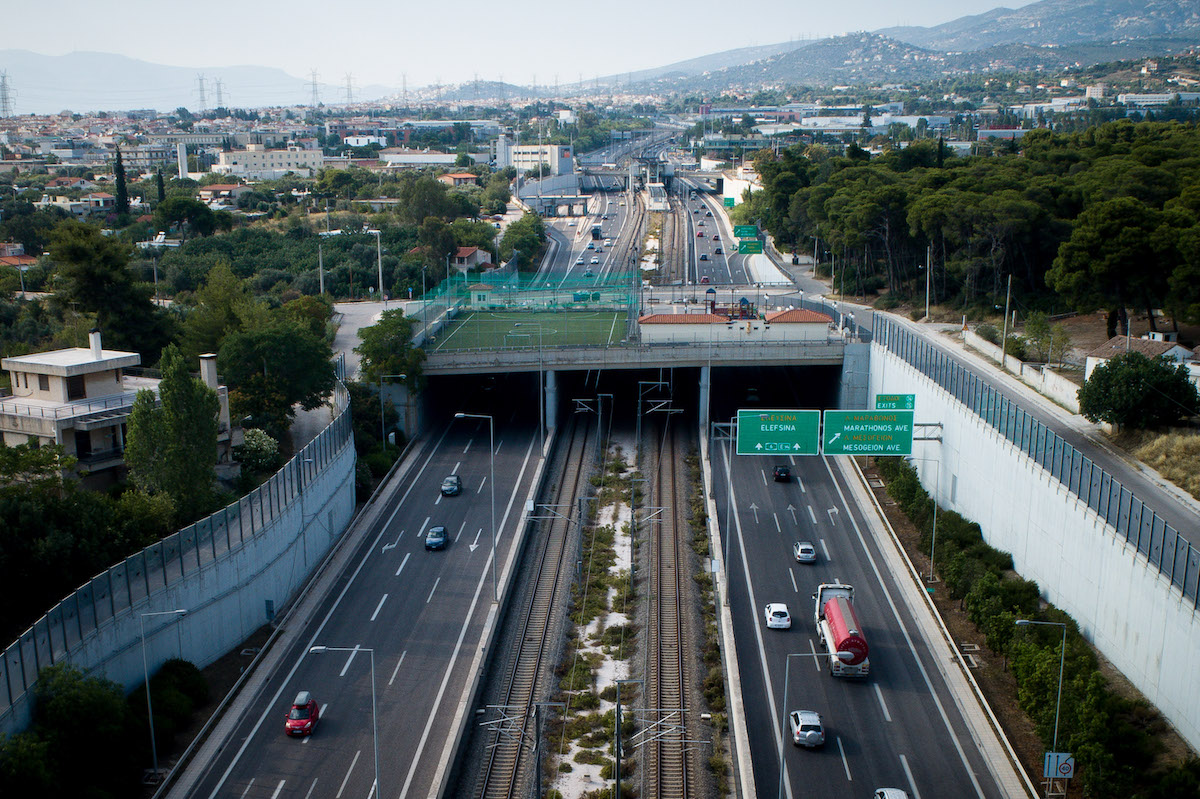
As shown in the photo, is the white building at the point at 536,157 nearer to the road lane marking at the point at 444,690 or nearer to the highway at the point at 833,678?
the highway at the point at 833,678

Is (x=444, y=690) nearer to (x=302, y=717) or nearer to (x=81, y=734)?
(x=302, y=717)

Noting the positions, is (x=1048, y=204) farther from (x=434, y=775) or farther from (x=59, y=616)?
(x=59, y=616)

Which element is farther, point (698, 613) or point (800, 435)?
point (800, 435)

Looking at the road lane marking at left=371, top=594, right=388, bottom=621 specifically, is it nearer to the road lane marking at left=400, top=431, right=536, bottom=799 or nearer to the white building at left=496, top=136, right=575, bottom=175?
the road lane marking at left=400, top=431, right=536, bottom=799

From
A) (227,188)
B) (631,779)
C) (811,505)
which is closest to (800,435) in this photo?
(811,505)

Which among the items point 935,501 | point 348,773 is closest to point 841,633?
point 935,501
